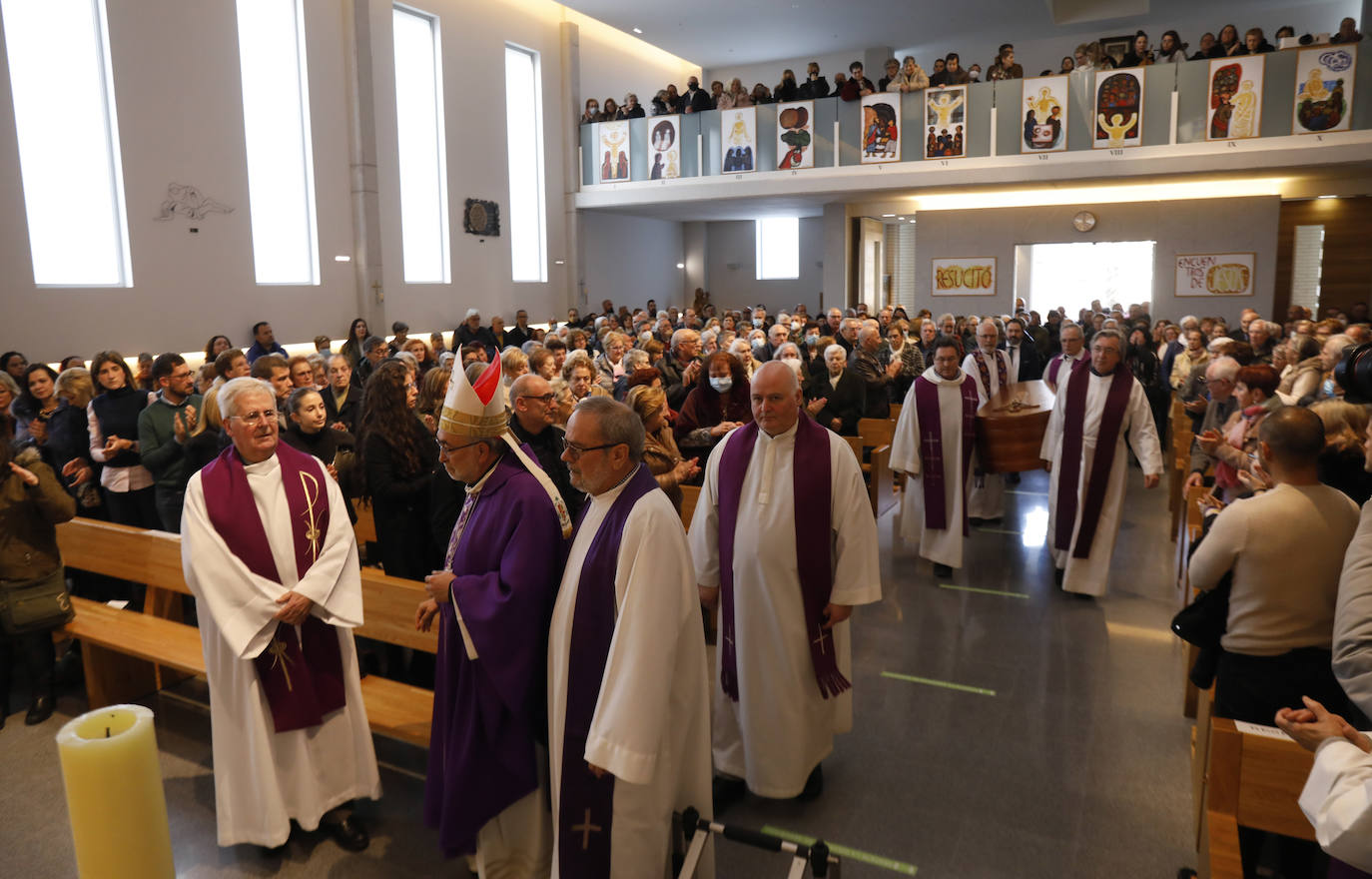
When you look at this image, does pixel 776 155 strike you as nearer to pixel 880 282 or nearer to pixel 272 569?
pixel 880 282

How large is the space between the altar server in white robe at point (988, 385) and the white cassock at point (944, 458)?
0.68 meters

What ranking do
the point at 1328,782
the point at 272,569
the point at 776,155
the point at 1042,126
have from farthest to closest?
the point at 776,155
the point at 1042,126
the point at 272,569
the point at 1328,782

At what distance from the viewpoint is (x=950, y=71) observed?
14.9 metres

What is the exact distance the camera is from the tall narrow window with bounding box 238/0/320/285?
12.7m

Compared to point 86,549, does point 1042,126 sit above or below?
above

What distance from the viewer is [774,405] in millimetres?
3568

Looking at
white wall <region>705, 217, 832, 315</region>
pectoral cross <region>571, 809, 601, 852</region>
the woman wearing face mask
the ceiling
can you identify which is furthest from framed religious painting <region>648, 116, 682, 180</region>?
pectoral cross <region>571, 809, 601, 852</region>

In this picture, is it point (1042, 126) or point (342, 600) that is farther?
point (1042, 126)

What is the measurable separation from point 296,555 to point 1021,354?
8.60m

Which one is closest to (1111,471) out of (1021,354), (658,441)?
(658,441)

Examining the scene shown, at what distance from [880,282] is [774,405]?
19226 mm

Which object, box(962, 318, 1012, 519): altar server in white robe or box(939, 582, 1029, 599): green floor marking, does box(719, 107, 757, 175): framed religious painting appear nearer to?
box(962, 318, 1012, 519): altar server in white robe

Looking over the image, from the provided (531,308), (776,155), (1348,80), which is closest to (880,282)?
(776,155)

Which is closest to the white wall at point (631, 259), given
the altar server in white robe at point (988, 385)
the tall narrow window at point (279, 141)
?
the tall narrow window at point (279, 141)
